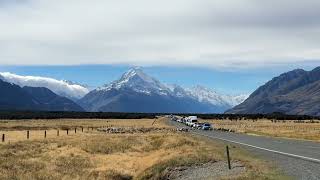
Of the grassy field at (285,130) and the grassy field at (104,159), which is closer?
the grassy field at (104,159)

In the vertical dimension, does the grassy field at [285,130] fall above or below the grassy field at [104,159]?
above

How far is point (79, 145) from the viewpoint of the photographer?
5716 centimetres

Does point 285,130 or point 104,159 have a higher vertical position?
point 285,130

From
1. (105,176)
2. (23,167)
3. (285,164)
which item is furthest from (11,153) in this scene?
(285,164)

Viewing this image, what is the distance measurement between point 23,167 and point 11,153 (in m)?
7.18

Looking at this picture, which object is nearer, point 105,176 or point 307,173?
point 307,173

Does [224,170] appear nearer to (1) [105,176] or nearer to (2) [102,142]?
(1) [105,176]

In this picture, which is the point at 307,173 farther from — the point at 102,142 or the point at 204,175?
the point at 102,142

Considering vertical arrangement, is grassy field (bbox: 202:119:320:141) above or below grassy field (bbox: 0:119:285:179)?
above

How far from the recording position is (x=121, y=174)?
40031mm

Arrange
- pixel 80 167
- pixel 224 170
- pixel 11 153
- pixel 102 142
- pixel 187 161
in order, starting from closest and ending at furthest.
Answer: pixel 224 170 < pixel 187 161 < pixel 80 167 < pixel 11 153 < pixel 102 142

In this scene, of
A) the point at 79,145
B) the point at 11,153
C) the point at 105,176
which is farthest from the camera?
the point at 79,145

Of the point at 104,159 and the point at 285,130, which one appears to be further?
the point at 285,130

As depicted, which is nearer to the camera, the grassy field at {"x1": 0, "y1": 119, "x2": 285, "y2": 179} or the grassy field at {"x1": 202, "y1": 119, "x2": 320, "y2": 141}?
the grassy field at {"x1": 0, "y1": 119, "x2": 285, "y2": 179}
